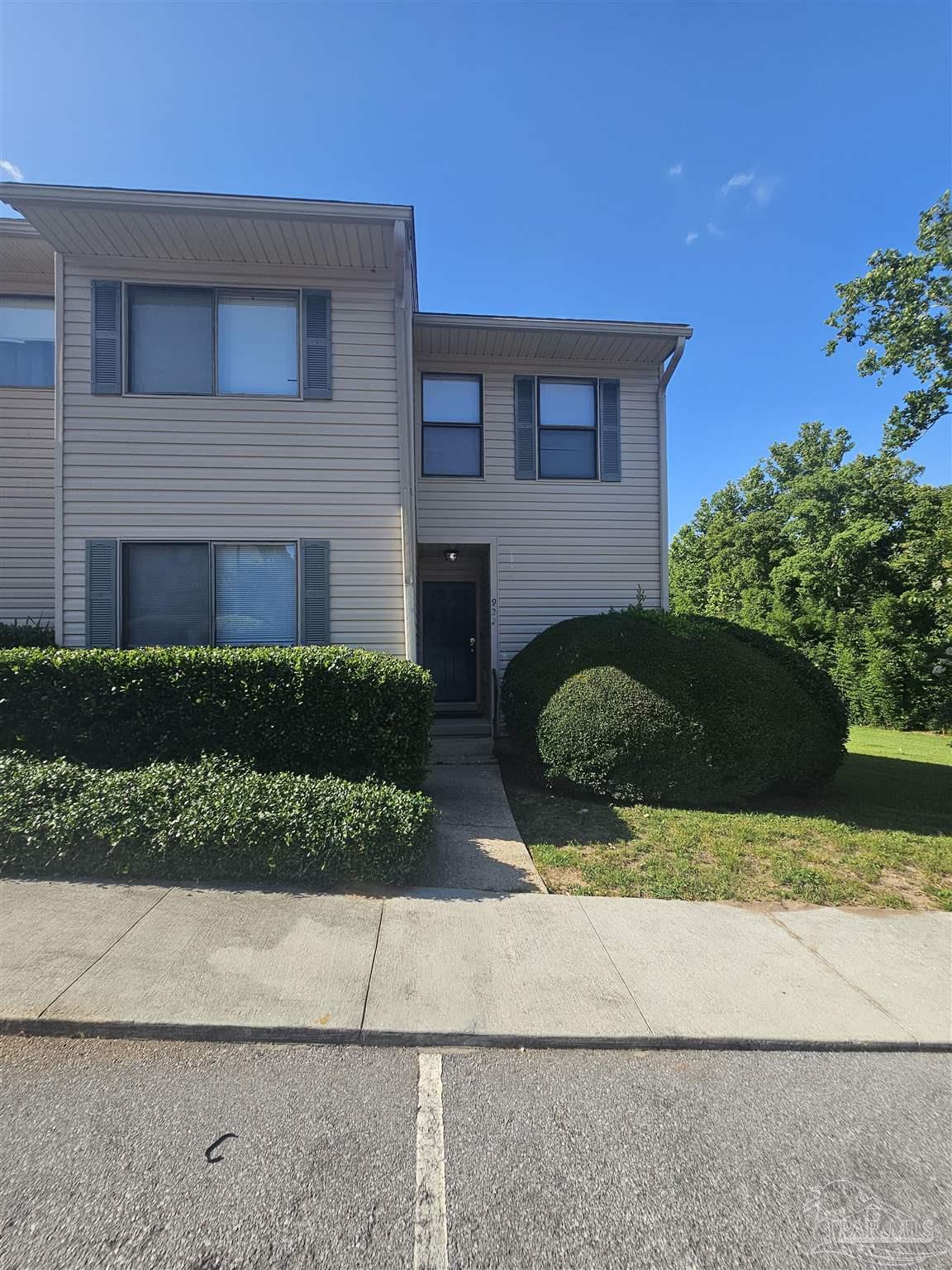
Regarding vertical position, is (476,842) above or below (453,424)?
below

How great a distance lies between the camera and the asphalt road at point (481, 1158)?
73.0 inches

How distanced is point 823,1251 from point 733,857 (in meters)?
3.32

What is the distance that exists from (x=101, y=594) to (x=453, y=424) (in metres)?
5.14

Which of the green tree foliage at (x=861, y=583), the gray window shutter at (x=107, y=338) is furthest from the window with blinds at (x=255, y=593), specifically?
the green tree foliage at (x=861, y=583)

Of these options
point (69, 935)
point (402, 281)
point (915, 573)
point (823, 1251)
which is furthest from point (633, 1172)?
point (915, 573)

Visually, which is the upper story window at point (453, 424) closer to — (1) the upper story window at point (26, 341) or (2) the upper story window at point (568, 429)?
(2) the upper story window at point (568, 429)

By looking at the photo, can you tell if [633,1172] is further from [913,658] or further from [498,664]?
[913,658]

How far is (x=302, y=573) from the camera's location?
713 cm

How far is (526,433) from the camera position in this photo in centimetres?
914

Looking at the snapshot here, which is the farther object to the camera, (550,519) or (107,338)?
(550,519)

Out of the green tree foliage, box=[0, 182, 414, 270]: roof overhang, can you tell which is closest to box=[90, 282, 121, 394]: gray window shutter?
box=[0, 182, 414, 270]: roof overhang

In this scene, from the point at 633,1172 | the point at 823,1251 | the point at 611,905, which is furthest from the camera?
the point at 611,905

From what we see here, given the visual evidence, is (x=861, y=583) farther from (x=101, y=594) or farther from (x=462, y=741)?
(x=101, y=594)

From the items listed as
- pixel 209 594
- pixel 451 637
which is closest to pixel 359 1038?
pixel 209 594
